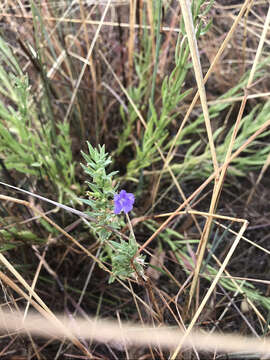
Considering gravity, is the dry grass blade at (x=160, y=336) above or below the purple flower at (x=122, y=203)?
below

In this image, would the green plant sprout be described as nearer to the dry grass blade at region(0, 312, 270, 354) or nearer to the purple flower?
the purple flower

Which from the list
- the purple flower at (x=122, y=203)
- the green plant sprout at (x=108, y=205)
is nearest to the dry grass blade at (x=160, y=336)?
the green plant sprout at (x=108, y=205)

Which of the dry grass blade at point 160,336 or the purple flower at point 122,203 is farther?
the dry grass blade at point 160,336

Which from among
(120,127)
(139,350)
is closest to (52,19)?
(120,127)

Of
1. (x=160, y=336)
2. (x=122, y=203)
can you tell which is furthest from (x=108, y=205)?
(x=160, y=336)

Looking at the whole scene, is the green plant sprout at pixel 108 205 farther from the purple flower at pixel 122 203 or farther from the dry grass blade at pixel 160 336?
the dry grass blade at pixel 160 336

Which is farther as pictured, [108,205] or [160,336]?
[160,336]

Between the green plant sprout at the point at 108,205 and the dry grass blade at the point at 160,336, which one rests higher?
the green plant sprout at the point at 108,205

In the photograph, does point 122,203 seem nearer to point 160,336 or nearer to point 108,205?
point 108,205

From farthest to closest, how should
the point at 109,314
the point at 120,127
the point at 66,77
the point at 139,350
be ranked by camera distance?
the point at 120,127 < the point at 66,77 < the point at 109,314 < the point at 139,350

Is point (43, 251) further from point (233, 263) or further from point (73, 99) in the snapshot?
point (233, 263)

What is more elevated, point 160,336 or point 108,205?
point 108,205
